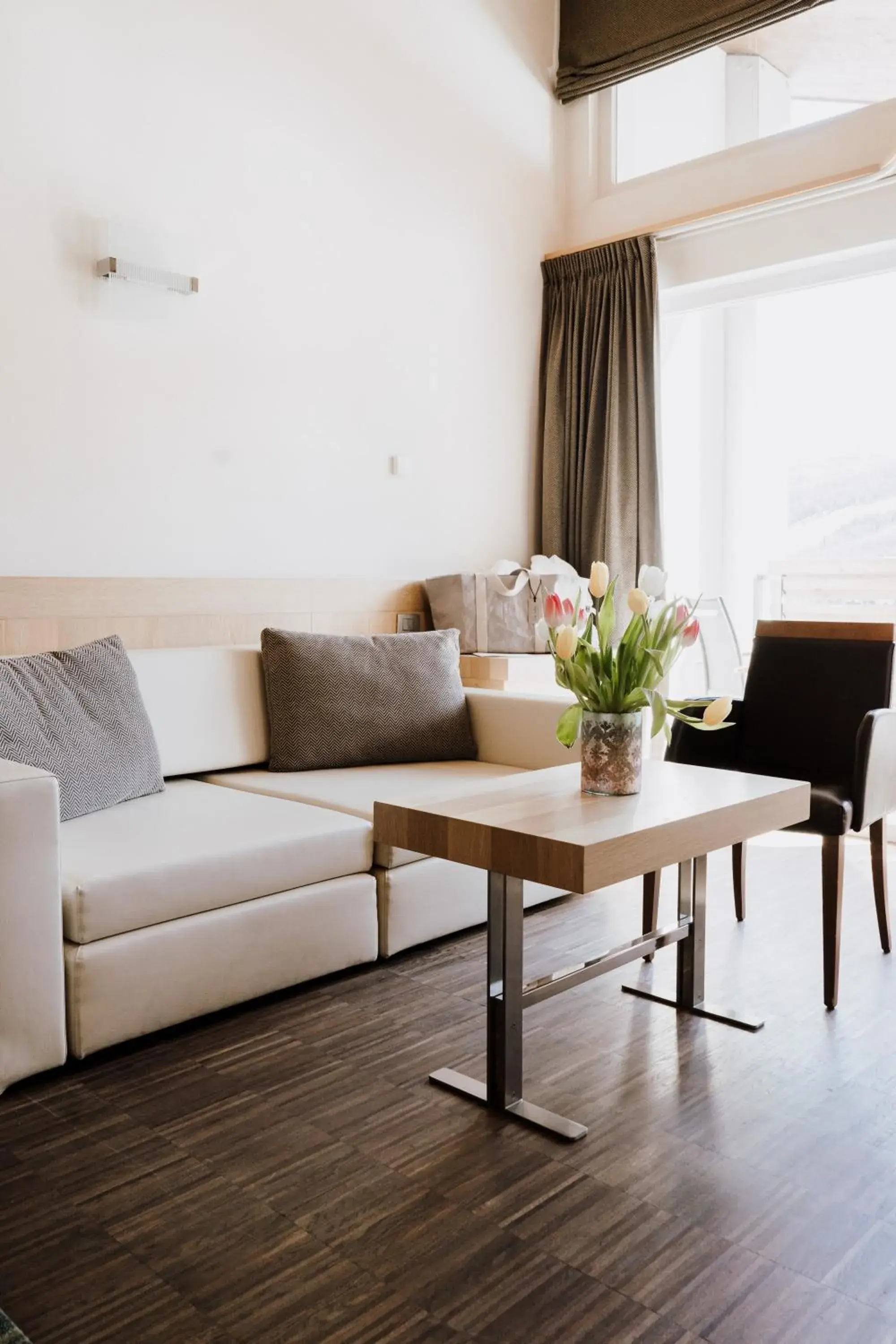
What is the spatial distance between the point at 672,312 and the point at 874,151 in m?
1.04

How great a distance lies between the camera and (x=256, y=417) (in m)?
3.76

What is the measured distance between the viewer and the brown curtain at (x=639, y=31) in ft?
13.4

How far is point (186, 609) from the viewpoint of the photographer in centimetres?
357

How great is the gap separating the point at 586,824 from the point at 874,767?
102 cm

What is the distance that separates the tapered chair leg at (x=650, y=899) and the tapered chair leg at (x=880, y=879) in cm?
57

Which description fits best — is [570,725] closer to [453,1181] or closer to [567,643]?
[567,643]

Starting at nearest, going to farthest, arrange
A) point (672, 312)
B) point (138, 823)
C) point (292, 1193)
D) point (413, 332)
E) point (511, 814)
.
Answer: point (292, 1193), point (511, 814), point (138, 823), point (413, 332), point (672, 312)

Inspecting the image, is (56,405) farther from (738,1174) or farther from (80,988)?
(738,1174)

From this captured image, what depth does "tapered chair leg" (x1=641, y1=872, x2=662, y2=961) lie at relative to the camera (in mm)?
2734

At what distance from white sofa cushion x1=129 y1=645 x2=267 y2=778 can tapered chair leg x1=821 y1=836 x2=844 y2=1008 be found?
1680mm

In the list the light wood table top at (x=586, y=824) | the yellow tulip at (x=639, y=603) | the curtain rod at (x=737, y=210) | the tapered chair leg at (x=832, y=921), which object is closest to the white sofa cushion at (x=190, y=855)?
the light wood table top at (x=586, y=824)

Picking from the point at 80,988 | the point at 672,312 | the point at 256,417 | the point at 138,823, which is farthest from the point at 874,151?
the point at 80,988

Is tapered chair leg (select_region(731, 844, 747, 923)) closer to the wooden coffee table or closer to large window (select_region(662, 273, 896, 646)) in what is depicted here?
the wooden coffee table

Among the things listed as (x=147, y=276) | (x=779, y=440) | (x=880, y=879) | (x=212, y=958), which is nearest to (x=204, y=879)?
(x=212, y=958)
